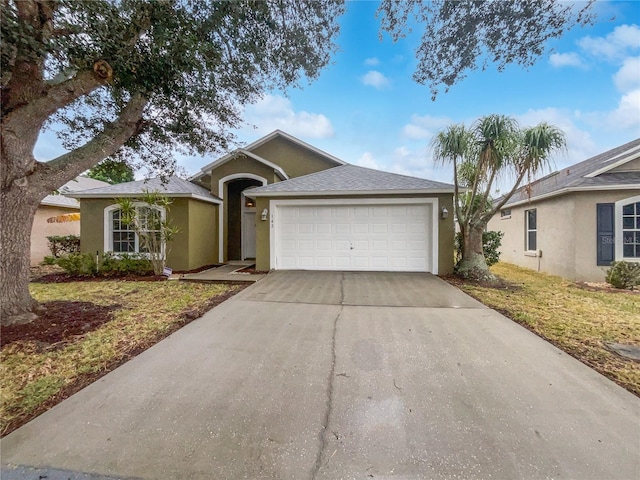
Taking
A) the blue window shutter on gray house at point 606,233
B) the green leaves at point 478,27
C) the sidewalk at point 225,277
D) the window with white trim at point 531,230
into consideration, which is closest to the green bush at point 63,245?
the sidewalk at point 225,277

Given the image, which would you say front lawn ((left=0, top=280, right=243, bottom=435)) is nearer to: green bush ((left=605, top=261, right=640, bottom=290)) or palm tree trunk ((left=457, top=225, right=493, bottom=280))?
palm tree trunk ((left=457, top=225, right=493, bottom=280))

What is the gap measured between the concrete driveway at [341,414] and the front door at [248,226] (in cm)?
833

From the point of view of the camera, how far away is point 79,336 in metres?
4.08

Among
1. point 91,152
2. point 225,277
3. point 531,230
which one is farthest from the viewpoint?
point 531,230

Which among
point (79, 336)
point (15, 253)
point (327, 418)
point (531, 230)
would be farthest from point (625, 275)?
point (15, 253)

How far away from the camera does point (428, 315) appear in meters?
5.02

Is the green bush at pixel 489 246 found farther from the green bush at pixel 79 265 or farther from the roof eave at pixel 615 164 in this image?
the green bush at pixel 79 265

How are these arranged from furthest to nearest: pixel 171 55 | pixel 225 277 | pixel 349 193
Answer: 1. pixel 349 193
2. pixel 225 277
3. pixel 171 55

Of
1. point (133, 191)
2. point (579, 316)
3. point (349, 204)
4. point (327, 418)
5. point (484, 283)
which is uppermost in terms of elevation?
point (133, 191)

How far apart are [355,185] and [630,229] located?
859 centimetres

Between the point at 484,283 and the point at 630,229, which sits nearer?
the point at 484,283

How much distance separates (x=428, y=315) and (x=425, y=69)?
5.60 m

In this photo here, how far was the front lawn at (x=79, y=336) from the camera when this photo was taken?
2762 mm

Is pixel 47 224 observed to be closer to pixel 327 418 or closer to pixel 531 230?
pixel 327 418
